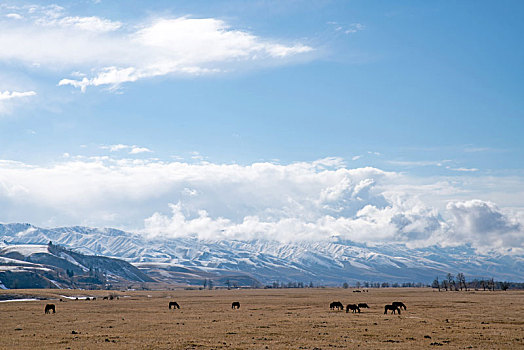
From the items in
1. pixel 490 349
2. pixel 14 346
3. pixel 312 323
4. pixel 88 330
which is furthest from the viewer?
pixel 312 323

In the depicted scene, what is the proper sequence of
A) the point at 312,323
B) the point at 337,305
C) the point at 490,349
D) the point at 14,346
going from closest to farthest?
the point at 490,349 → the point at 14,346 → the point at 312,323 → the point at 337,305

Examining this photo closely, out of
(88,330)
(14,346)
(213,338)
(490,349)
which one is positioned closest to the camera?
(490,349)

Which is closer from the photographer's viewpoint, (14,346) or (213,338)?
(14,346)

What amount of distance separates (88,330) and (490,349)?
42.3 metres

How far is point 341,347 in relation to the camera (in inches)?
1609

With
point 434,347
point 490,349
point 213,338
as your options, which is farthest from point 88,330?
point 490,349

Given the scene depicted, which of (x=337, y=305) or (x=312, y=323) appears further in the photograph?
(x=337, y=305)

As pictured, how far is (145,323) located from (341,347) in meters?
32.7

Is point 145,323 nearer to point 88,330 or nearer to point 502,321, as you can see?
point 88,330

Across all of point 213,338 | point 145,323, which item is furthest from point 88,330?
point 213,338

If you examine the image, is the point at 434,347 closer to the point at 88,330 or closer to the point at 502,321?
the point at 502,321

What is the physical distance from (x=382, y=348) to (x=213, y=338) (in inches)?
652

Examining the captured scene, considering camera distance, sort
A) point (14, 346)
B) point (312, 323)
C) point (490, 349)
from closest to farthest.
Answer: point (490, 349) → point (14, 346) → point (312, 323)

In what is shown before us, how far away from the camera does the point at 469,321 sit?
6300 centimetres
